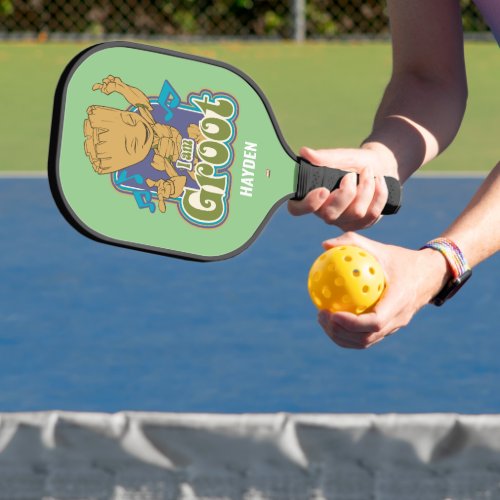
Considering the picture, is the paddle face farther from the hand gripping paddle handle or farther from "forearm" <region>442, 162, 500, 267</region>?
"forearm" <region>442, 162, 500, 267</region>

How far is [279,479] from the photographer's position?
237cm

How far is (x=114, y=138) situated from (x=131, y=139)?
0.03 metres

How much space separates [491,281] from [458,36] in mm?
2845

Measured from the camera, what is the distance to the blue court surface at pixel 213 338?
4.17m

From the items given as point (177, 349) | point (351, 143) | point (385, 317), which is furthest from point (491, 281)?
point (385, 317)

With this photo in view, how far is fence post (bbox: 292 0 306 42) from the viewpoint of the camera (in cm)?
1224

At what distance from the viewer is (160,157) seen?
2.38m

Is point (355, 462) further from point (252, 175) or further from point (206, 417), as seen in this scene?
point (252, 175)

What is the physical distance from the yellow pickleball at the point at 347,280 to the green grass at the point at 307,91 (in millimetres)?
5068

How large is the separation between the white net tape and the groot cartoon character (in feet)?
1.28

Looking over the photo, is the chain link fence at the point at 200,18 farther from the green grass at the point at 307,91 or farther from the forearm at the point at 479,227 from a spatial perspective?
the forearm at the point at 479,227

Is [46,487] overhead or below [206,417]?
below

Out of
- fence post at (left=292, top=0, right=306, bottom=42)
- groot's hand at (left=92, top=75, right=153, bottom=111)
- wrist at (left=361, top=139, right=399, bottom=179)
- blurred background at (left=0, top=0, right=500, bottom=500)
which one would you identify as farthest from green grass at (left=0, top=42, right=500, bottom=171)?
groot's hand at (left=92, top=75, right=153, bottom=111)

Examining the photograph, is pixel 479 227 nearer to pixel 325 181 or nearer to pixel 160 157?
pixel 325 181
